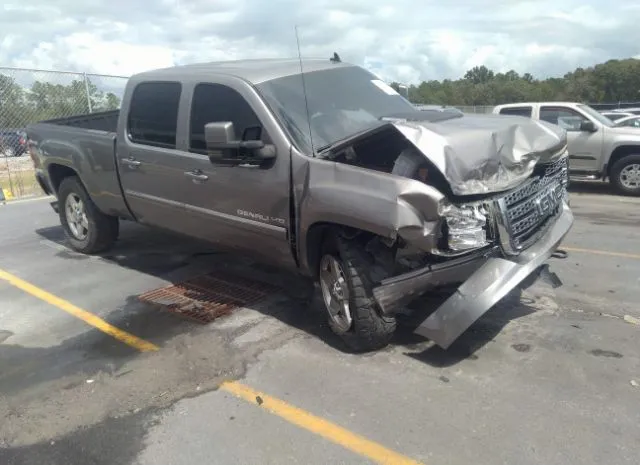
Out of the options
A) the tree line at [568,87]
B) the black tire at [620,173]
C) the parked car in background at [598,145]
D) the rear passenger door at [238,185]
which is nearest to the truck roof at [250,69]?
the rear passenger door at [238,185]

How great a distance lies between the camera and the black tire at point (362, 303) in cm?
390

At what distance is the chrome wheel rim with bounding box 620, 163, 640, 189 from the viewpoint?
10.8m

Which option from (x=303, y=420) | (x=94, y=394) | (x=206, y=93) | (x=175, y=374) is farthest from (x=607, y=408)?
(x=206, y=93)

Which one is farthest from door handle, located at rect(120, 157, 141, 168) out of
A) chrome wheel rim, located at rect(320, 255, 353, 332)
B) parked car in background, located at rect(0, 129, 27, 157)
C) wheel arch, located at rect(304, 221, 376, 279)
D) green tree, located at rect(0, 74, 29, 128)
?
parked car in background, located at rect(0, 129, 27, 157)

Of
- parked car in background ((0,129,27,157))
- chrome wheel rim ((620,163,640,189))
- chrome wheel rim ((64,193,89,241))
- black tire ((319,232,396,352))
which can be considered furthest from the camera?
parked car in background ((0,129,27,157))

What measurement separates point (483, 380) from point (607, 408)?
70cm

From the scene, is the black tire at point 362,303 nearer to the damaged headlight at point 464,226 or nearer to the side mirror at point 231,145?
the damaged headlight at point 464,226

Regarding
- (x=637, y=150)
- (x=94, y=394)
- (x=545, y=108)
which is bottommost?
(x=94, y=394)

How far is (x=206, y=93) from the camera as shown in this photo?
5.00 m

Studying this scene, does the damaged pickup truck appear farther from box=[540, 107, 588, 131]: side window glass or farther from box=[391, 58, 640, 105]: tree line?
box=[391, 58, 640, 105]: tree line

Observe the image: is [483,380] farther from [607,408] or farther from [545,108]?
[545,108]

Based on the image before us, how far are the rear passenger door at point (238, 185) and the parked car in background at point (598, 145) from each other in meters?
7.24

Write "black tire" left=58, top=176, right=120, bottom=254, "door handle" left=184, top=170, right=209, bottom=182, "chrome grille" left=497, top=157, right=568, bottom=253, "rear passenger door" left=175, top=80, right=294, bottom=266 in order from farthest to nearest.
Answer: "black tire" left=58, top=176, right=120, bottom=254 < "door handle" left=184, top=170, right=209, bottom=182 < "rear passenger door" left=175, top=80, right=294, bottom=266 < "chrome grille" left=497, top=157, right=568, bottom=253

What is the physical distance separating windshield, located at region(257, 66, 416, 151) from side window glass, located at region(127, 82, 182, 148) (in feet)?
3.61
